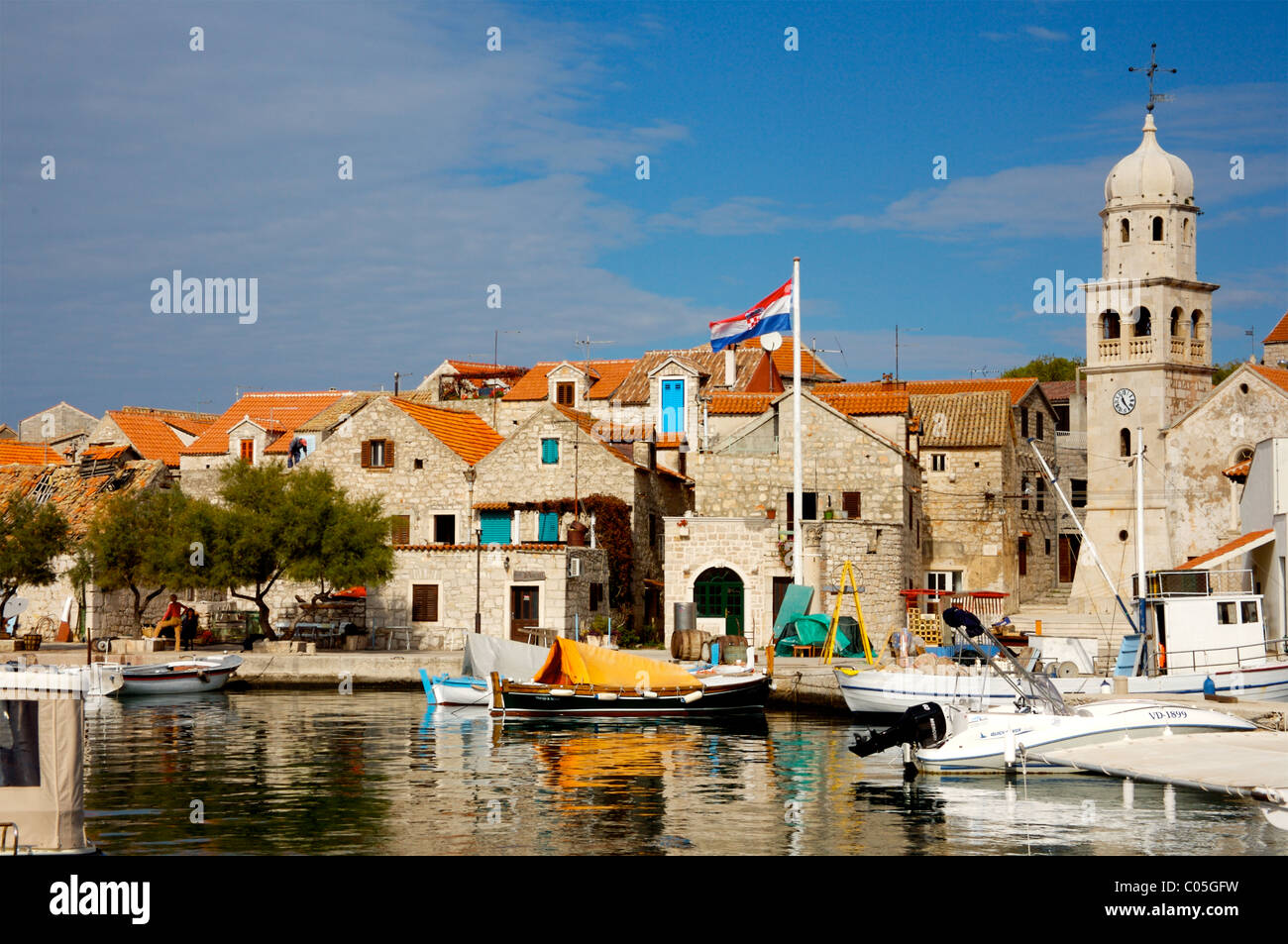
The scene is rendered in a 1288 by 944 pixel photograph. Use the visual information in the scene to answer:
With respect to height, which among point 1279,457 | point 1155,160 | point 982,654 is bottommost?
point 982,654

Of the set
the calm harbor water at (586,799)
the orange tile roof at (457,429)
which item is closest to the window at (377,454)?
the orange tile roof at (457,429)

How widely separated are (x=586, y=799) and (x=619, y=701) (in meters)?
10.6

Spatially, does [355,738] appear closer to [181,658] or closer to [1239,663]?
[181,658]

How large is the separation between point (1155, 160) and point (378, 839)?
38947 mm

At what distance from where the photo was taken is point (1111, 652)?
38.7 meters

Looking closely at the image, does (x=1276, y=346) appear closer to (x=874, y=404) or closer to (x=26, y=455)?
(x=874, y=404)

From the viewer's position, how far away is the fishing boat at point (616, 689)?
30.6m

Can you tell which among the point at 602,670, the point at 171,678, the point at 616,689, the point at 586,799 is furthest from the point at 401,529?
the point at 586,799

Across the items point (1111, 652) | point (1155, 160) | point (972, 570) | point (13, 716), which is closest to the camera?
point (13, 716)

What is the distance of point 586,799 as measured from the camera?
20.0 m

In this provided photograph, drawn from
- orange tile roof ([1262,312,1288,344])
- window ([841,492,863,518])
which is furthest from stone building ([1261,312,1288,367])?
window ([841,492,863,518])

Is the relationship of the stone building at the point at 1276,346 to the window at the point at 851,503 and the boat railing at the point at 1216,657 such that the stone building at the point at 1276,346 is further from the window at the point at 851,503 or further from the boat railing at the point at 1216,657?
the boat railing at the point at 1216,657

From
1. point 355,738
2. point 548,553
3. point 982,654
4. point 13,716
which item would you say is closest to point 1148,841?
point 982,654

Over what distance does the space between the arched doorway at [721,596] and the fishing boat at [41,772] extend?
31126mm
